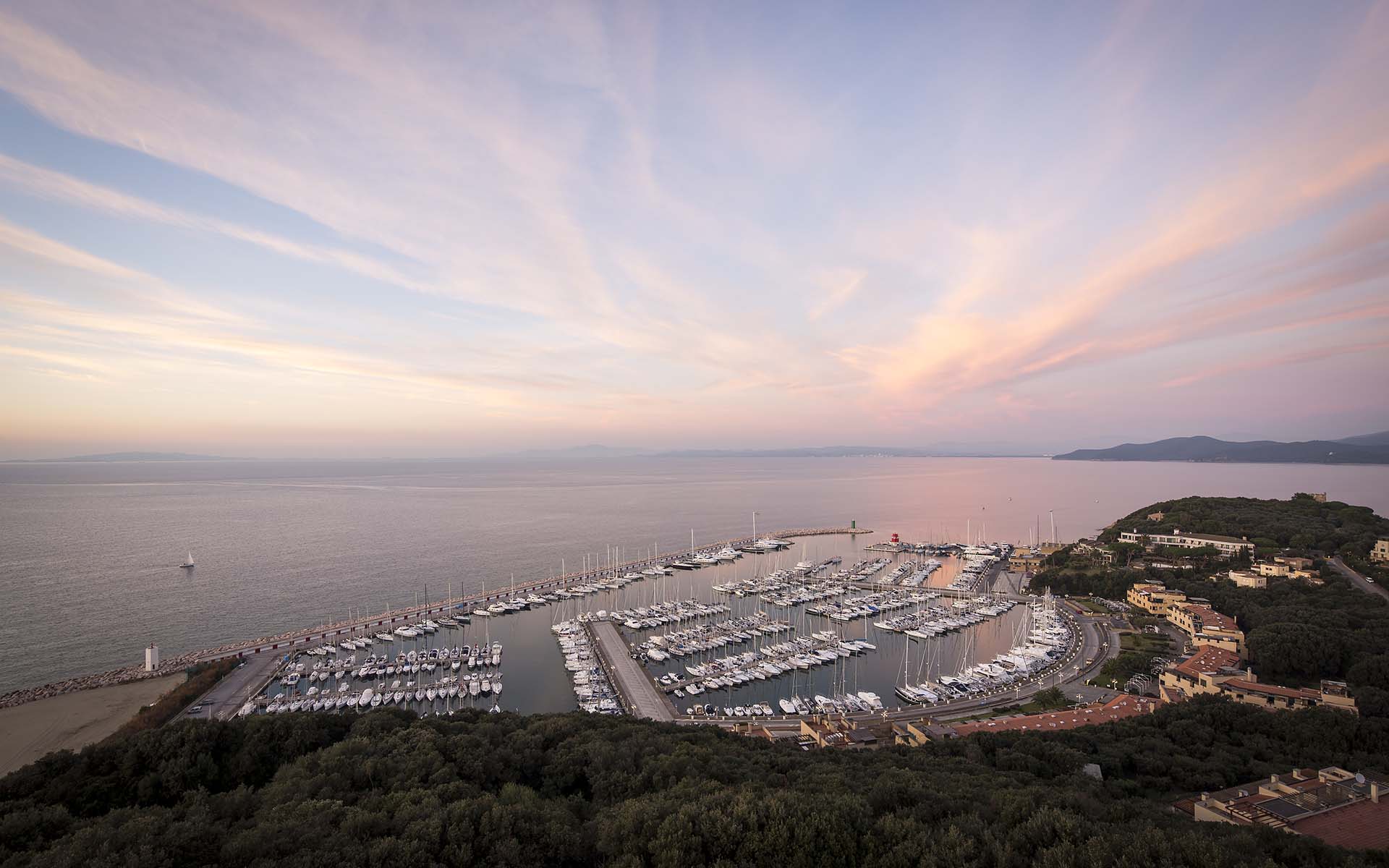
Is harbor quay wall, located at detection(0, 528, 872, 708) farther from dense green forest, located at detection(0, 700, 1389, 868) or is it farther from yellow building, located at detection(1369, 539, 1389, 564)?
yellow building, located at detection(1369, 539, 1389, 564)

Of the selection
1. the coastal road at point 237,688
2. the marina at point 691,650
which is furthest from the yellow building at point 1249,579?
the coastal road at point 237,688

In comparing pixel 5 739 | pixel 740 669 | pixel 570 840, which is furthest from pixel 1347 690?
pixel 5 739

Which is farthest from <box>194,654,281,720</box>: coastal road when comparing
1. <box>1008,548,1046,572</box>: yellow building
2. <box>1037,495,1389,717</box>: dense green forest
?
<box>1008,548,1046,572</box>: yellow building

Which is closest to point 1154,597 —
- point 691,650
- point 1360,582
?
point 1360,582

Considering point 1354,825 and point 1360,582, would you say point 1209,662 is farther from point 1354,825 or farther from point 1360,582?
point 1360,582

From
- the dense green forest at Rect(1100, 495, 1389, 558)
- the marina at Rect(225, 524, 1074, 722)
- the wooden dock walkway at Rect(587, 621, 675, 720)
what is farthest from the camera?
the dense green forest at Rect(1100, 495, 1389, 558)

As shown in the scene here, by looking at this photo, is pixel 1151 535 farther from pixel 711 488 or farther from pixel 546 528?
pixel 711 488

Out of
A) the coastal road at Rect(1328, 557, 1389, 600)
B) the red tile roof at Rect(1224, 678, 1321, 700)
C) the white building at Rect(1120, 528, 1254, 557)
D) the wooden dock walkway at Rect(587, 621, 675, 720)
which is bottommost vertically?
the wooden dock walkway at Rect(587, 621, 675, 720)
